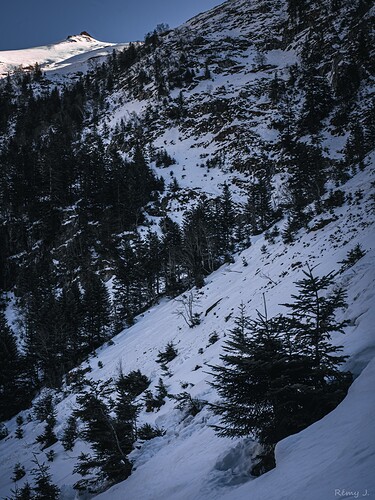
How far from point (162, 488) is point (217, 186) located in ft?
174

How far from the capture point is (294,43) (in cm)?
7956

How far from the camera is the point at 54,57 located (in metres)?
178

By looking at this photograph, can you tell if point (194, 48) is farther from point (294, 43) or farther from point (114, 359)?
point (114, 359)

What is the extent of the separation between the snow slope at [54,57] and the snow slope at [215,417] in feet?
517

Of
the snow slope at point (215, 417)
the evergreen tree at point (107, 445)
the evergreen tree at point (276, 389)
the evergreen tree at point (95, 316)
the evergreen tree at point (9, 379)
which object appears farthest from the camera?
the evergreen tree at point (95, 316)

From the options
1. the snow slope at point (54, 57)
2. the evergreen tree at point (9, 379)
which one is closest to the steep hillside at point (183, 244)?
the evergreen tree at point (9, 379)

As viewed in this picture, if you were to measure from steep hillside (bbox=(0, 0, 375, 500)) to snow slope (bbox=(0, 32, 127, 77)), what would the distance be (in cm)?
4071

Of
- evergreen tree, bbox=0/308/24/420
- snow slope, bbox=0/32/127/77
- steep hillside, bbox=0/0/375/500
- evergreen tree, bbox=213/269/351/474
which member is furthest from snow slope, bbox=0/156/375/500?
snow slope, bbox=0/32/127/77

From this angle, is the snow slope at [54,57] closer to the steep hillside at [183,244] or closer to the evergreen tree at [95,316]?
the steep hillside at [183,244]

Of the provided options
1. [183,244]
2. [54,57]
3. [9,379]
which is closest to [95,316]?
[9,379]

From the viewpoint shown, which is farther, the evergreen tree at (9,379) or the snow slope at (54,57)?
the snow slope at (54,57)

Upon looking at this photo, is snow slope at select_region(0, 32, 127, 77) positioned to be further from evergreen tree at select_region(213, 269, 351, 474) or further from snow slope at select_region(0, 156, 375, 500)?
evergreen tree at select_region(213, 269, 351, 474)

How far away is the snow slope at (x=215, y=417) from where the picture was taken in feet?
12.2

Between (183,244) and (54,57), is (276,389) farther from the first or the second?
(54,57)
